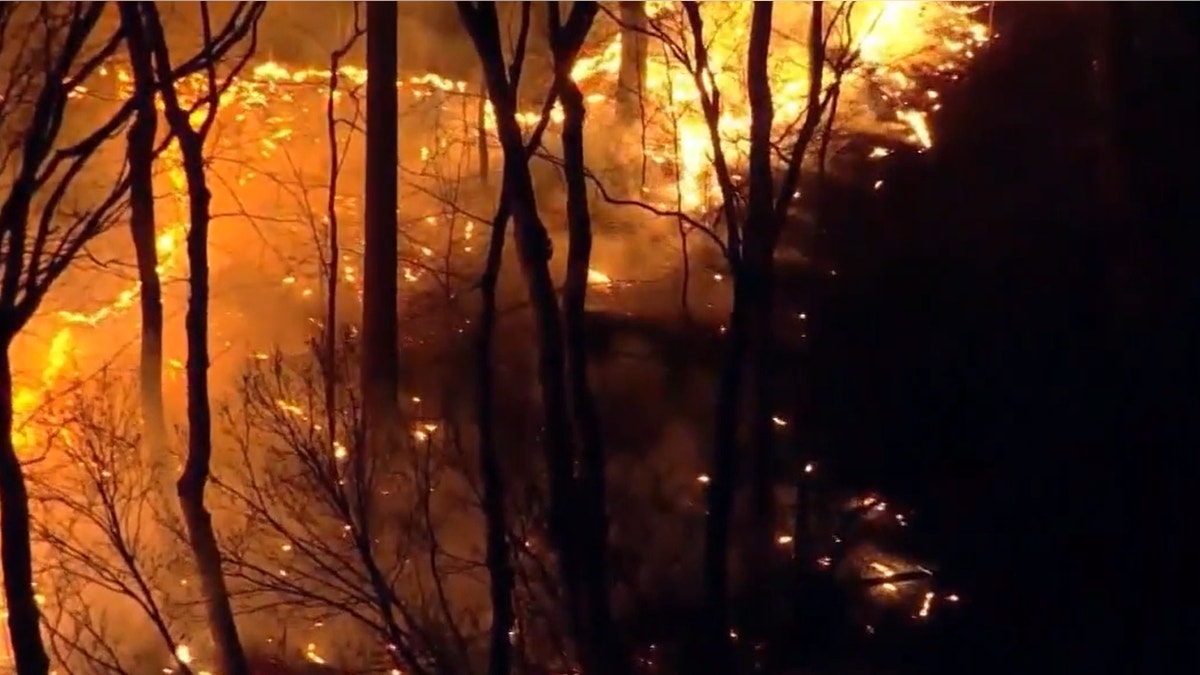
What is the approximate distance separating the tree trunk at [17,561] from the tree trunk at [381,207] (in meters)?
5.32

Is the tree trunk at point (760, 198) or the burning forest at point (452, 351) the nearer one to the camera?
the burning forest at point (452, 351)

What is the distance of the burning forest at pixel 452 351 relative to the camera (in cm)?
825

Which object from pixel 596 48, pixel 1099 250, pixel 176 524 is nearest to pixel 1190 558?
pixel 1099 250

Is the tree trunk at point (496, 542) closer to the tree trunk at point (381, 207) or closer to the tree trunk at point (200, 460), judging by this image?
the tree trunk at point (200, 460)

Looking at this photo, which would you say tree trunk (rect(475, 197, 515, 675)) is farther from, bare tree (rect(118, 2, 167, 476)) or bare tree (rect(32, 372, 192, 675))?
Result: bare tree (rect(118, 2, 167, 476))

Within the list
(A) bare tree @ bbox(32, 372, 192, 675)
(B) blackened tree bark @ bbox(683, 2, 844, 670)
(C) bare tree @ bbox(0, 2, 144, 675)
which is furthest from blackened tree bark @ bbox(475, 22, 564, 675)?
(C) bare tree @ bbox(0, 2, 144, 675)

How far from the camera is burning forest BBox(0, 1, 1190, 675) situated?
8250 millimetres

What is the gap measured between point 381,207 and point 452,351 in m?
2.09

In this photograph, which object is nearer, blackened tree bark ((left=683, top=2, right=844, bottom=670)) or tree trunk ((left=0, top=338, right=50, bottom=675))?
tree trunk ((left=0, top=338, right=50, bottom=675))

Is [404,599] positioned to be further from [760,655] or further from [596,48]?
[596,48]

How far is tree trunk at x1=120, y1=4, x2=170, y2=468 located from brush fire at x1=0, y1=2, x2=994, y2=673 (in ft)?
2.48

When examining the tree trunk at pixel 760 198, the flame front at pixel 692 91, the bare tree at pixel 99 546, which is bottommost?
the bare tree at pixel 99 546

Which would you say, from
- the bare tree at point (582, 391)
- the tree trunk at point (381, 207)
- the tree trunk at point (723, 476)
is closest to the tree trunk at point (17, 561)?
the bare tree at point (582, 391)

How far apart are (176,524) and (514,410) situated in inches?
180
